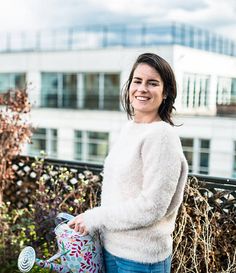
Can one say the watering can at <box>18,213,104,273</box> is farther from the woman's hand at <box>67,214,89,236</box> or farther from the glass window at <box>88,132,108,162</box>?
the glass window at <box>88,132,108,162</box>

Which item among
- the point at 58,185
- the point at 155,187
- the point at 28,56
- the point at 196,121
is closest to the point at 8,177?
the point at 58,185

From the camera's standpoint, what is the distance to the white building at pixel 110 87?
49.4 ft

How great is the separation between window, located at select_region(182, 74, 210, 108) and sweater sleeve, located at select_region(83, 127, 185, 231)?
43.0 ft

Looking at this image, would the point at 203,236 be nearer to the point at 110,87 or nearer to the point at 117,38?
the point at 117,38

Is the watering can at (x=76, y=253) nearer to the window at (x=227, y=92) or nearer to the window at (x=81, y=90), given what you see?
the window at (x=227, y=92)

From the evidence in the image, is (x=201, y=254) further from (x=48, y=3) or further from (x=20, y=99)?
(x=48, y=3)

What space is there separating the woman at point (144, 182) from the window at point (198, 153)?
45.5 ft

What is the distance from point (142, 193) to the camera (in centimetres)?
171

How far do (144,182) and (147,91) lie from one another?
1.17 ft

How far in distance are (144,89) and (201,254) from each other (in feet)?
5.74

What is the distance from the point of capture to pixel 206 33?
56.2ft

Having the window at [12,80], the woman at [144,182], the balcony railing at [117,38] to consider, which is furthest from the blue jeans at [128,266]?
the window at [12,80]

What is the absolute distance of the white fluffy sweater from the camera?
169 cm

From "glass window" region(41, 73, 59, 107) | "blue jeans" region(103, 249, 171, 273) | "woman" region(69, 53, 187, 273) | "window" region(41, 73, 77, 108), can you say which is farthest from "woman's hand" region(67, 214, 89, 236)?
"glass window" region(41, 73, 59, 107)
